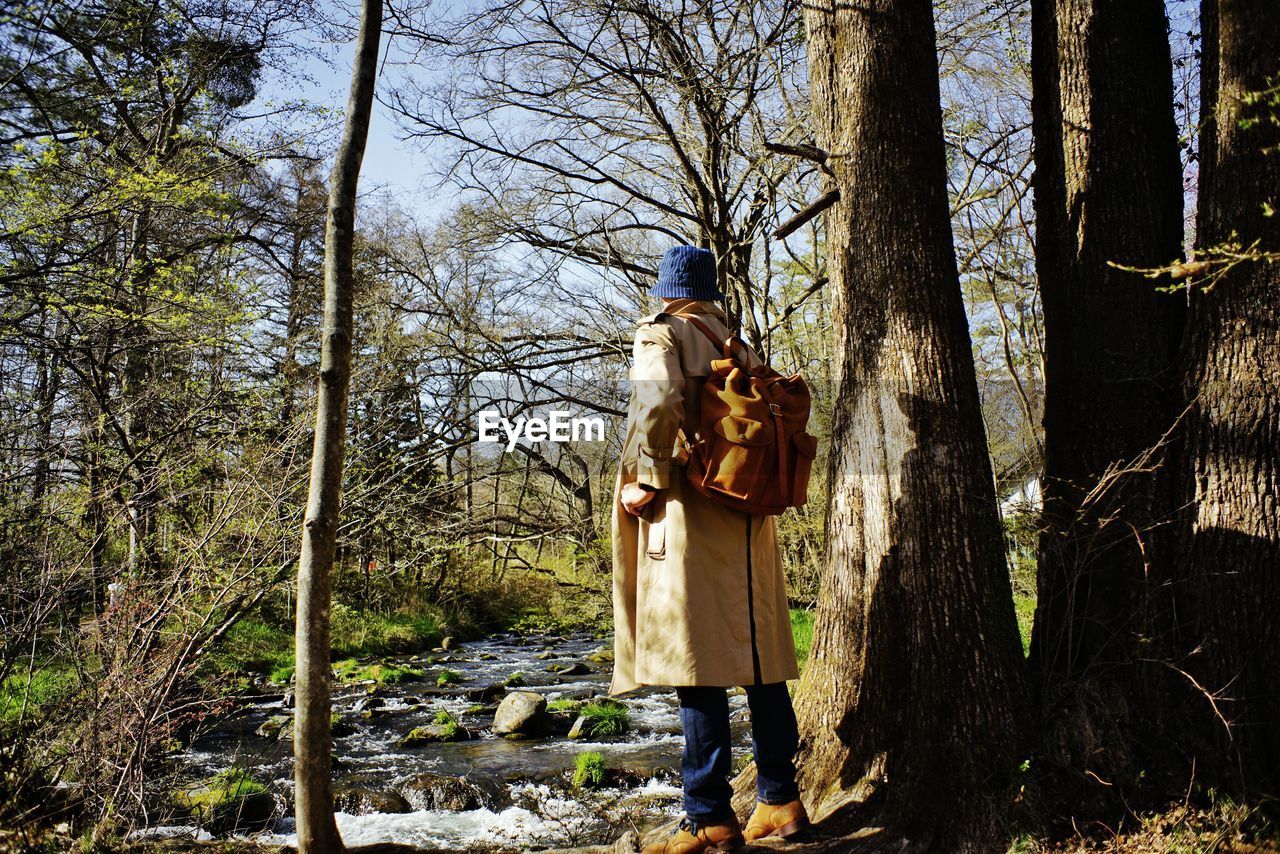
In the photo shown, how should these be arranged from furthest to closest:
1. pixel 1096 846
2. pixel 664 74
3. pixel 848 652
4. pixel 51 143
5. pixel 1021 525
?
1. pixel 664 74
2. pixel 51 143
3. pixel 1021 525
4. pixel 848 652
5. pixel 1096 846

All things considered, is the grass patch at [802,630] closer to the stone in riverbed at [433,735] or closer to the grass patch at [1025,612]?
the grass patch at [1025,612]

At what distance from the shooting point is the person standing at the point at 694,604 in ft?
9.98

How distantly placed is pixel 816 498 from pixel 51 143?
9174mm

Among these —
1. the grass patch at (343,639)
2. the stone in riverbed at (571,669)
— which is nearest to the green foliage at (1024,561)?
the stone in riverbed at (571,669)

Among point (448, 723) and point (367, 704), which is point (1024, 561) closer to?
point (448, 723)

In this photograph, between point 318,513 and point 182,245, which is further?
point 182,245

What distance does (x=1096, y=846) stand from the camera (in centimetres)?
297

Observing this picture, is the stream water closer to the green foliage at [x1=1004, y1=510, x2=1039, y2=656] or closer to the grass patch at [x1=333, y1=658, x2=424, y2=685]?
the grass patch at [x1=333, y1=658, x2=424, y2=685]

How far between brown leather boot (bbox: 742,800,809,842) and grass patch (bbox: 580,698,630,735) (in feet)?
16.1

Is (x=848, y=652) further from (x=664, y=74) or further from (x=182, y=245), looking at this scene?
(x=182, y=245)

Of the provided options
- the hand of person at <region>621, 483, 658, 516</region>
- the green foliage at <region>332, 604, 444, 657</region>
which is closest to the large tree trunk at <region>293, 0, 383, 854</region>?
the hand of person at <region>621, 483, 658, 516</region>

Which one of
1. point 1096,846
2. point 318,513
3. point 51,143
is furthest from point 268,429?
point 1096,846

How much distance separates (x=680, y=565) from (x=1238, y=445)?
7.09 ft

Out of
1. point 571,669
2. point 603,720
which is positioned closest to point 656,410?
point 603,720
